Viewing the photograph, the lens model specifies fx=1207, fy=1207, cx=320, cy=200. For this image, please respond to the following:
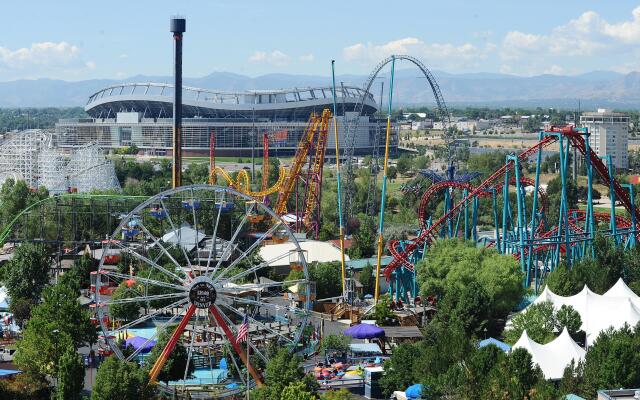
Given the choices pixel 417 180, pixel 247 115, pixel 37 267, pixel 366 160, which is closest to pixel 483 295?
pixel 37 267

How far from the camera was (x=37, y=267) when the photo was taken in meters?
54.7

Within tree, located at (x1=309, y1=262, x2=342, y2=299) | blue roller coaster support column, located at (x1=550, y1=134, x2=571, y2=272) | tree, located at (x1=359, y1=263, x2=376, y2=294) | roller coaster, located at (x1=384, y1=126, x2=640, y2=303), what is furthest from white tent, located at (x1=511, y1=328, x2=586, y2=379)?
tree, located at (x1=359, y1=263, x2=376, y2=294)

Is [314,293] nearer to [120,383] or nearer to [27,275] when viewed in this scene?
[120,383]

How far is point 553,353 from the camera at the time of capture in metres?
38.0

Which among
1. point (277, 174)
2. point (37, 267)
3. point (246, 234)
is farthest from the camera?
point (277, 174)

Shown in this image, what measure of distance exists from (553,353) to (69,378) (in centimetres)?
1493

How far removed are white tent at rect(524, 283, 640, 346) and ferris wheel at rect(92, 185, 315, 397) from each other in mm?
9958

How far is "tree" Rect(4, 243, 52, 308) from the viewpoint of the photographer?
53562 millimetres

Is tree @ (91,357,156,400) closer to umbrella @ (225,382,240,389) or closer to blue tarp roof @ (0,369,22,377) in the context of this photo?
umbrella @ (225,382,240,389)

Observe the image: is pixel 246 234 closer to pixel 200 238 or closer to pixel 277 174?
pixel 200 238

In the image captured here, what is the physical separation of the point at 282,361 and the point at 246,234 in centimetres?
3749

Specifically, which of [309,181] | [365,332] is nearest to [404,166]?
[309,181]

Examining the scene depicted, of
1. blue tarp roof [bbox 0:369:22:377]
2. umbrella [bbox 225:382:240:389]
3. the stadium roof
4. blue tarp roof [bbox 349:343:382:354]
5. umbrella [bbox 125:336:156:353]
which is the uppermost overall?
the stadium roof

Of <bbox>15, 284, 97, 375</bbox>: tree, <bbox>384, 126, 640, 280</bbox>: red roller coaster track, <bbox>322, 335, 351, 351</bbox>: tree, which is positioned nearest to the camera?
<bbox>15, 284, 97, 375</bbox>: tree
